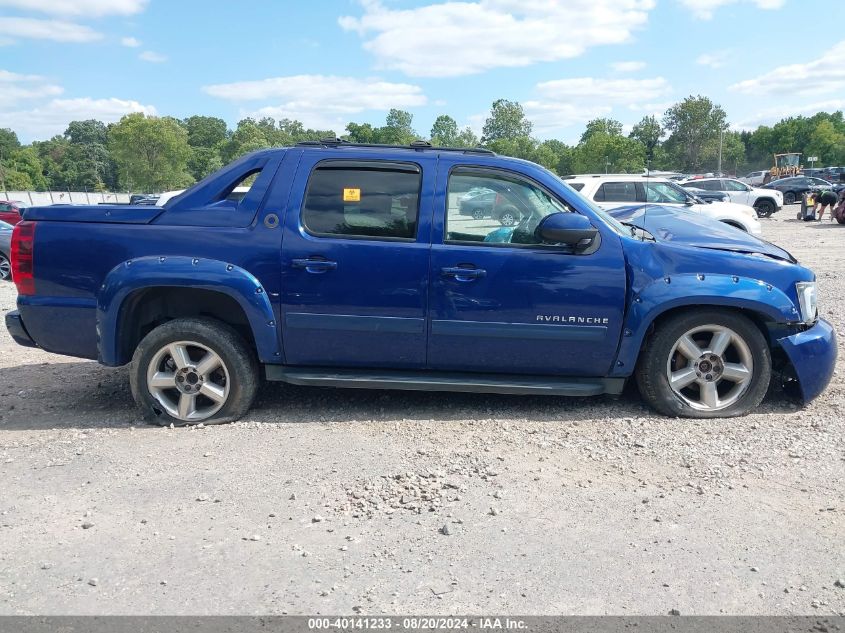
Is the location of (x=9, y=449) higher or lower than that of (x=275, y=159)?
lower

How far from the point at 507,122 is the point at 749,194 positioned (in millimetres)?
65160

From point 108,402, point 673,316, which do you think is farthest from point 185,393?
point 673,316

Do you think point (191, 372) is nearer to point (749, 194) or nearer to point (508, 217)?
point (508, 217)

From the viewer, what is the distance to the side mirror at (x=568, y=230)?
167 inches

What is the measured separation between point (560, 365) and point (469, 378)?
2.00ft

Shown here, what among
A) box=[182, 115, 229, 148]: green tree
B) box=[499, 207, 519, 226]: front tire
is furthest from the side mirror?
box=[182, 115, 229, 148]: green tree

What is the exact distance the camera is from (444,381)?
4.53m

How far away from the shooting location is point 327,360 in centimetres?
462

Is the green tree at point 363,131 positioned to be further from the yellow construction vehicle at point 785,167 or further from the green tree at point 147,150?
the yellow construction vehicle at point 785,167

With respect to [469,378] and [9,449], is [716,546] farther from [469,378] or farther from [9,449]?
[9,449]

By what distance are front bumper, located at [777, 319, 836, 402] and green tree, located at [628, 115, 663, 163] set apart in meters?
92.5

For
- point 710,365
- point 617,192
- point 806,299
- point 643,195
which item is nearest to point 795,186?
point 643,195

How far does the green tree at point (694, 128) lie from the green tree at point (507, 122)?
18945 millimetres

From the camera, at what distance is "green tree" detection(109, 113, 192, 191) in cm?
6650
